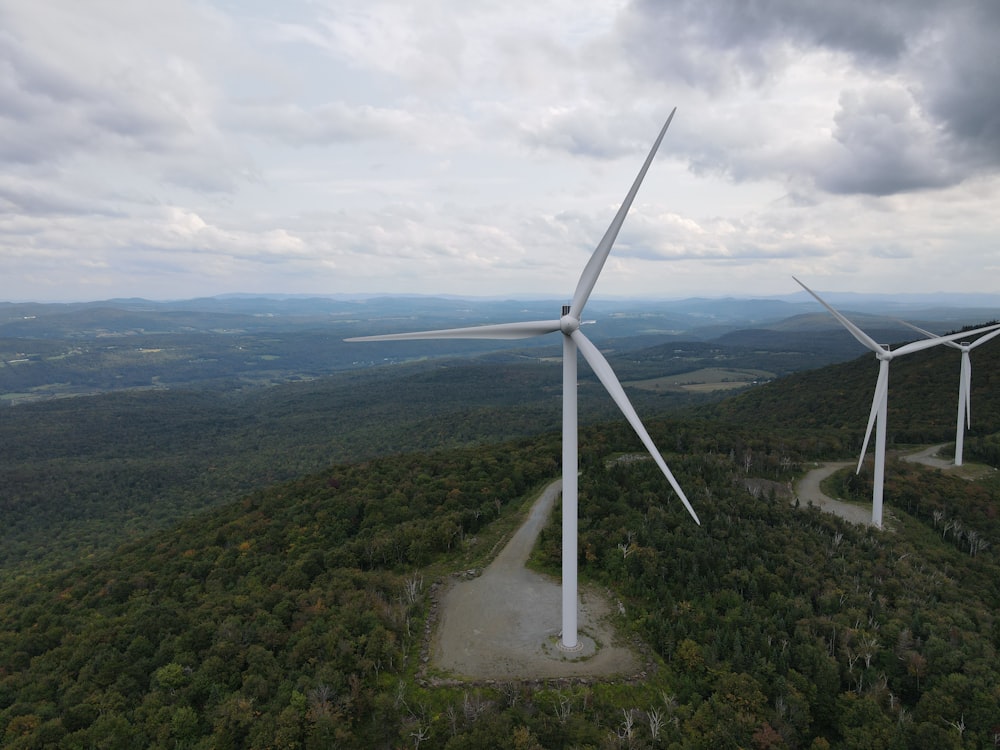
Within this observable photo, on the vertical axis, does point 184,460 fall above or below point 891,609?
below

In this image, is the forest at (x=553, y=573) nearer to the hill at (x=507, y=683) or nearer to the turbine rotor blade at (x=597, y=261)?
the hill at (x=507, y=683)

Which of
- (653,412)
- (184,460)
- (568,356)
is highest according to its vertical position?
(568,356)

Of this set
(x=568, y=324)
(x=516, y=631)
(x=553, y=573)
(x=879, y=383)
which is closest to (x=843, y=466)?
(x=879, y=383)

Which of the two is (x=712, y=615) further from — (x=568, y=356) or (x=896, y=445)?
(x=896, y=445)

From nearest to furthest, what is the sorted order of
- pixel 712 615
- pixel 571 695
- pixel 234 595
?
pixel 571 695
pixel 712 615
pixel 234 595

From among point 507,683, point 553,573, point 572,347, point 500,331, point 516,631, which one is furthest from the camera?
point 553,573

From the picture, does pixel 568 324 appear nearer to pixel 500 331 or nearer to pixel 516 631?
pixel 500 331

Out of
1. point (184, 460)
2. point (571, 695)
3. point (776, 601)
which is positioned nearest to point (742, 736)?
Result: point (571, 695)

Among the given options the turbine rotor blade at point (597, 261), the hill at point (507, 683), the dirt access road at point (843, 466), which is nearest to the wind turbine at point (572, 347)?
the turbine rotor blade at point (597, 261)
